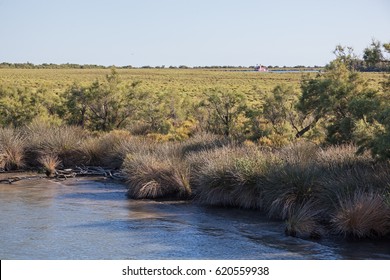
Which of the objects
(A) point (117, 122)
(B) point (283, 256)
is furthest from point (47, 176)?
(B) point (283, 256)

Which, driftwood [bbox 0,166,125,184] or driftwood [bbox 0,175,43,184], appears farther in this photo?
driftwood [bbox 0,166,125,184]

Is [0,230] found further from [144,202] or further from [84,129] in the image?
[84,129]

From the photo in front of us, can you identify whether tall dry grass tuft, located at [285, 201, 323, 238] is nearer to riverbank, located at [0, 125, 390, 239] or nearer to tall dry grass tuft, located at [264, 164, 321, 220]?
riverbank, located at [0, 125, 390, 239]

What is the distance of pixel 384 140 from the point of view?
636 inches

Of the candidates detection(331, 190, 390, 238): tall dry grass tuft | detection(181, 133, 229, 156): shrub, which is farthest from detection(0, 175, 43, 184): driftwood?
detection(331, 190, 390, 238): tall dry grass tuft

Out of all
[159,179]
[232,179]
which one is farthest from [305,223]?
[159,179]

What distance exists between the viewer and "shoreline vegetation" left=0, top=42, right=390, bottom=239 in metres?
16.6

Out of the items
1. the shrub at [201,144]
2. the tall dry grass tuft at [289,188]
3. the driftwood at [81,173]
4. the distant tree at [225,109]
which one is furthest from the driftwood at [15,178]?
the tall dry grass tuft at [289,188]

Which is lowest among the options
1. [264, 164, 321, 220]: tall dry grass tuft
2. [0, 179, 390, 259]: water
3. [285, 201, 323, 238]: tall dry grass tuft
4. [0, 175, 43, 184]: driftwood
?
[0, 175, 43, 184]: driftwood

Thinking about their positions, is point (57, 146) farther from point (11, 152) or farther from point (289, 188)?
point (289, 188)

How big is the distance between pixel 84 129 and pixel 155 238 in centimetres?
1746

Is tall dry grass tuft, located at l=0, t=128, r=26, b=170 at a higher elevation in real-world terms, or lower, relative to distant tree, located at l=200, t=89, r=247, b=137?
lower

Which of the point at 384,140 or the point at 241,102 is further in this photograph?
the point at 241,102

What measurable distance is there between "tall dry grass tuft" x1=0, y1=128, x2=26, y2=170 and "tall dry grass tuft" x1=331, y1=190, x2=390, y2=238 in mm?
16254
